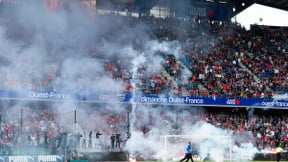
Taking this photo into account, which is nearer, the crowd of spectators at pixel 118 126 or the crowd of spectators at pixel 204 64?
the crowd of spectators at pixel 118 126

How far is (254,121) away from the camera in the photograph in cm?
3559

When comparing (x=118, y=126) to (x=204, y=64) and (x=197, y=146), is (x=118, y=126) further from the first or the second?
(x=204, y=64)

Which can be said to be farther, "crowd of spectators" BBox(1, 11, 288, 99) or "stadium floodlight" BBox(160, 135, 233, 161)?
"crowd of spectators" BBox(1, 11, 288, 99)

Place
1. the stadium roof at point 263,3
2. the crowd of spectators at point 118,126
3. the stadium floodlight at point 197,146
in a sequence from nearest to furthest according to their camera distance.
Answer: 1. the crowd of spectators at point 118,126
2. the stadium floodlight at point 197,146
3. the stadium roof at point 263,3

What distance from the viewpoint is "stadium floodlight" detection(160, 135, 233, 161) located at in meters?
28.5

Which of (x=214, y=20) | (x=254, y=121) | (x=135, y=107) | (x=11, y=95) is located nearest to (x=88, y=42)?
(x=135, y=107)

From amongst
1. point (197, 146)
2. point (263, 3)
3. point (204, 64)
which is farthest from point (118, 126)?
point (263, 3)

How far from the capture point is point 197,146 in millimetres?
29891

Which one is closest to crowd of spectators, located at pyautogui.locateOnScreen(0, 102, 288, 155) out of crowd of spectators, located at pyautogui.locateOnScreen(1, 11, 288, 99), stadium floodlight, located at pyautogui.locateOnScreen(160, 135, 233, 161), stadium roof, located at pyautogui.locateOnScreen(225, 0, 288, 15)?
stadium floodlight, located at pyautogui.locateOnScreen(160, 135, 233, 161)

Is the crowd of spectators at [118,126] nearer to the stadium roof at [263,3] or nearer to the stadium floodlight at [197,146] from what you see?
the stadium floodlight at [197,146]

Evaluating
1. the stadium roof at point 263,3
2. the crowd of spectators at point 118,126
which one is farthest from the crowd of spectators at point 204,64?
the stadium roof at point 263,3

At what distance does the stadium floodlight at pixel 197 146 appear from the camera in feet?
93.5

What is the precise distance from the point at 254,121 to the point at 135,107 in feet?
30.1

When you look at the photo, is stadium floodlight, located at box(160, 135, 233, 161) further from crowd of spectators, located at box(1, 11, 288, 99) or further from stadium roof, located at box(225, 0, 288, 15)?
stadium roof, located at box(225, 0, 288, 15)
